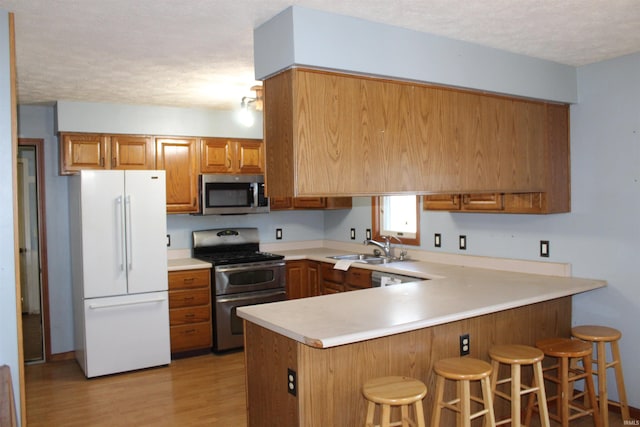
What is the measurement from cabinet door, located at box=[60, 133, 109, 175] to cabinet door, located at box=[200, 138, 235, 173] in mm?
905

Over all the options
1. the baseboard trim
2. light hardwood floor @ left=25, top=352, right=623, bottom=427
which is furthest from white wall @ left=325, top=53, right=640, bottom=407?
the baseboard trim

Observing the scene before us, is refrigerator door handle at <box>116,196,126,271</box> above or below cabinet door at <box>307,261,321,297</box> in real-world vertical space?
above

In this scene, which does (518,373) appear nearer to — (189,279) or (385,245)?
(385,245)

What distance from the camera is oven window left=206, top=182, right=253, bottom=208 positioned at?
5.19 metres

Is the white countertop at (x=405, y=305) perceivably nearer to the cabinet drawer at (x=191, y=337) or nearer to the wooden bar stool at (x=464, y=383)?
the wooden bar stool at (x=464, y=383)

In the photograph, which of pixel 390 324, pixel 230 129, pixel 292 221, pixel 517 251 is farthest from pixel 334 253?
pixel 390 324

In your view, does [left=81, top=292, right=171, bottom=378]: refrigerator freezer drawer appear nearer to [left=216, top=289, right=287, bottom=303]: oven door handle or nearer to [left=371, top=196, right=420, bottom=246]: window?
[left=216, top=289, right=287, bottom=303]: oven door handle

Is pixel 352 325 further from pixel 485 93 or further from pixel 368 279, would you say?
pixel 368 279

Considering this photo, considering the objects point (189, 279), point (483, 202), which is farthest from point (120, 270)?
point (483, 202)

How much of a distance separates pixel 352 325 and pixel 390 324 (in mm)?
181

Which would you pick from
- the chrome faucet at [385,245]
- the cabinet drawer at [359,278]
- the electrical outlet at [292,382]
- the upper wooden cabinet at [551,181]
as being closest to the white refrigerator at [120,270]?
the cabinet drawer at [359,278]

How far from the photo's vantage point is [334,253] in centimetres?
572

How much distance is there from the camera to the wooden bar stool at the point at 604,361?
10.2 ft

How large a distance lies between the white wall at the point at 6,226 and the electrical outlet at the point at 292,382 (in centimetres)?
127
